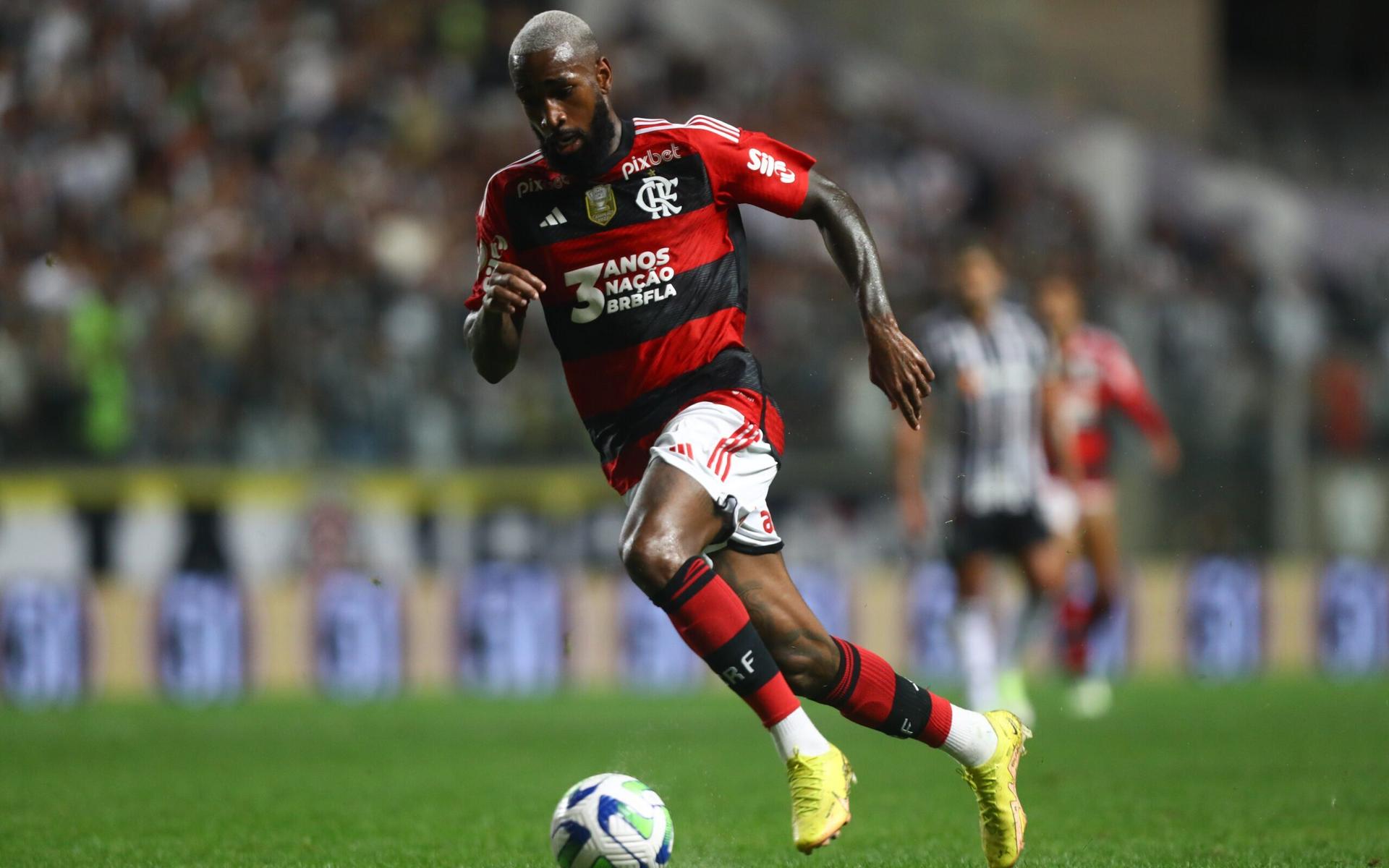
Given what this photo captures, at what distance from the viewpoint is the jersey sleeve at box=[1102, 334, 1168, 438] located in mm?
12219

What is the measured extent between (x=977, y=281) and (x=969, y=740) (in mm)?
5499

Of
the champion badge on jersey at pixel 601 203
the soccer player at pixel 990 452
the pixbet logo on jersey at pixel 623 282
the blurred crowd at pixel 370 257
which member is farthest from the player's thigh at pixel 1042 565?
the champion badge on jersey at pixel 601 203

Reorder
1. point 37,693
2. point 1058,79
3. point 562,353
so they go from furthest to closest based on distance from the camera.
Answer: point 1058,79, point 37,693, point 562,353

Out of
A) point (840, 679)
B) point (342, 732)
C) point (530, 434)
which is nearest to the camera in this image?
point (840, 679)

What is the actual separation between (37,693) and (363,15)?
8.55 metres

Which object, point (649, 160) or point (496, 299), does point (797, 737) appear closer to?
point (496, 299)

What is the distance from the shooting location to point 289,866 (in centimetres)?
537

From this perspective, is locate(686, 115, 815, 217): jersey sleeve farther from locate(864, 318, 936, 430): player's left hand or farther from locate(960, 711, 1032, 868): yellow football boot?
locate(960, 711, 1032, 868): yellow football boot

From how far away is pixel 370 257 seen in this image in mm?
16141

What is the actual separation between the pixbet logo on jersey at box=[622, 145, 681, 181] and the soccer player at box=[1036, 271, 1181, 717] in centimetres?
665

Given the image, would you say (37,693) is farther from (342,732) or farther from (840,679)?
(840,679)

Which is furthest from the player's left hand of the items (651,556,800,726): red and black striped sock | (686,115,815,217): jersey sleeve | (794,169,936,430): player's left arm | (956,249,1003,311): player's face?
(956,249,1003,311): player's face

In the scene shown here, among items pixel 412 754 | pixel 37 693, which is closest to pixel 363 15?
pixel 37 693

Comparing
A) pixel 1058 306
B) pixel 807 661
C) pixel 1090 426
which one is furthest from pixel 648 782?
pixel 1090 426
